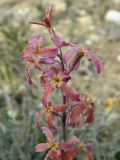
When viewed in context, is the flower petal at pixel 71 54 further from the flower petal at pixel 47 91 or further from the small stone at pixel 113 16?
the small stone at pixel 113 16

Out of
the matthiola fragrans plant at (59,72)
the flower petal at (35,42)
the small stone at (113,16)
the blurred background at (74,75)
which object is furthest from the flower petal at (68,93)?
the small stone at (113,16)

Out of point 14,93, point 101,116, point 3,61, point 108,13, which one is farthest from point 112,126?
point 108,13

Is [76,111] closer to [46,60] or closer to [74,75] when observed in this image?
[46,60]

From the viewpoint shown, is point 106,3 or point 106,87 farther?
point 106,3

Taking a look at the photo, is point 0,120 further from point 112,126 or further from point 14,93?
point 112,126

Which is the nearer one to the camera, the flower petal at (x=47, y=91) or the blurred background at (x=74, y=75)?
the flower petal at (x=47, y=91)

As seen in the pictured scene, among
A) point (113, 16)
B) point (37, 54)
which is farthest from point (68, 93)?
point (113, 16)
